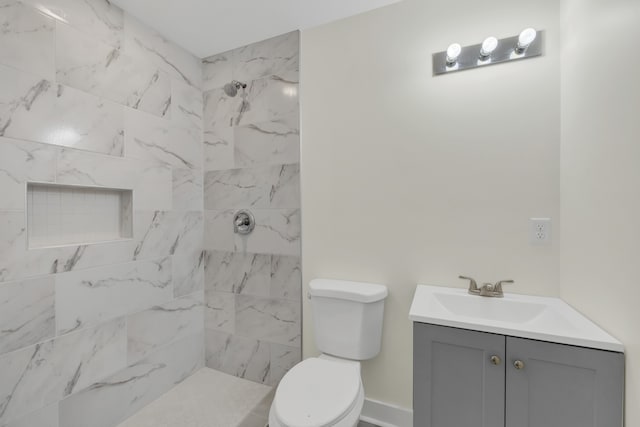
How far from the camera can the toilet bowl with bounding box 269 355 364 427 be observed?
1108 mm

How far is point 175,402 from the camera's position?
1857mm

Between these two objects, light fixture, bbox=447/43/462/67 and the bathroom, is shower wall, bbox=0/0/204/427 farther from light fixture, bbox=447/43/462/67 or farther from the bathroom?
light fixture, bbox=447/43/462/67

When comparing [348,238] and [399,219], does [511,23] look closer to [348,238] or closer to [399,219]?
[399,219]

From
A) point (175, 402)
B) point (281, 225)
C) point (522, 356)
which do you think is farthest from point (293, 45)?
point (175, 402)

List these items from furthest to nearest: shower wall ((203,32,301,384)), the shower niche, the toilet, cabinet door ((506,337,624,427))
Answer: shower wall ((203,32,301,384)) < the shower niche < the toilet < cabinet door ((506,337,624,427))

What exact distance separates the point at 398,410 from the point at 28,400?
1.80 metres

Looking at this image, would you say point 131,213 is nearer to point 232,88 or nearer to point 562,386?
point 232,88

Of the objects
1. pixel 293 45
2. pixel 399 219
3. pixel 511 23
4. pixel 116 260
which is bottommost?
pixel 116 260

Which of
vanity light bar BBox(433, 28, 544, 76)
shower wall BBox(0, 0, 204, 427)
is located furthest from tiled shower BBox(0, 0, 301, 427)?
vanity light bar BBox(433, 28, 544, 76)

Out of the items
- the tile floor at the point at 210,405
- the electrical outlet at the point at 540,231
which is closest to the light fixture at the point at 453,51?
the electrical outlet at the point at 540,231

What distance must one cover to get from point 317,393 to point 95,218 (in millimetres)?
1519

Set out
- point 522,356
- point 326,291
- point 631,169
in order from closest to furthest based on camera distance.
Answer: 1. point 631,169
2. point 522,356
3. point 326,291

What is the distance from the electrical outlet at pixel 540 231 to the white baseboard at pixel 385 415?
3.71ft

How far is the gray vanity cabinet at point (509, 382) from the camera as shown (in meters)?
0.93
